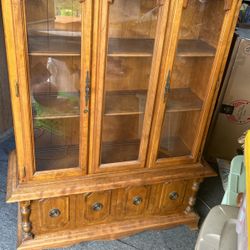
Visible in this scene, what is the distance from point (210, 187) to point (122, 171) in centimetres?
97

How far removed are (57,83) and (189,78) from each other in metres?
0.64

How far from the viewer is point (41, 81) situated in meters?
1.25

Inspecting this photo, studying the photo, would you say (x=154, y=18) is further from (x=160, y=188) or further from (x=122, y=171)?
(x=160, y=188)

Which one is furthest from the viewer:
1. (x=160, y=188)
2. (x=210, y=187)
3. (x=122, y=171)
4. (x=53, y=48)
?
(x=210, y=187)

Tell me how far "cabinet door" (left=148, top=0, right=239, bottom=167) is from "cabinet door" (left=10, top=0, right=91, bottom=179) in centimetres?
37

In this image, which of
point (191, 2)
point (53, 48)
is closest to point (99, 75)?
point (53, 48)

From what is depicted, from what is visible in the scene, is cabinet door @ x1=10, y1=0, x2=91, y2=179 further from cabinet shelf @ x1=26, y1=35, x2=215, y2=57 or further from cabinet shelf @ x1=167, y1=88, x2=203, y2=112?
cabinet shelf @ x1=167, y1=88, x2=203, y2=112

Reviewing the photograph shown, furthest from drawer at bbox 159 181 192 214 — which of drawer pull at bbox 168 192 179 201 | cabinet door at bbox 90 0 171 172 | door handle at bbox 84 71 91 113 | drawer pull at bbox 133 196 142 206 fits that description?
door handle at bbox 84 71 91 113

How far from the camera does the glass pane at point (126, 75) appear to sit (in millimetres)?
1242

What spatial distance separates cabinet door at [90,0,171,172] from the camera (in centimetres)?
119

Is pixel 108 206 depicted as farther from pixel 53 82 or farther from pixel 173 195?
pixel 53 82

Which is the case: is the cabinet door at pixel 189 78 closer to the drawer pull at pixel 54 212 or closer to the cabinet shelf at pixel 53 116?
the cabinet shelf at pixel 53 116

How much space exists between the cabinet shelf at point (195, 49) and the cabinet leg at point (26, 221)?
3.26 ft

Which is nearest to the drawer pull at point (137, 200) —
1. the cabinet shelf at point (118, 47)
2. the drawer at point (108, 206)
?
the drawer at point (108, 206)
